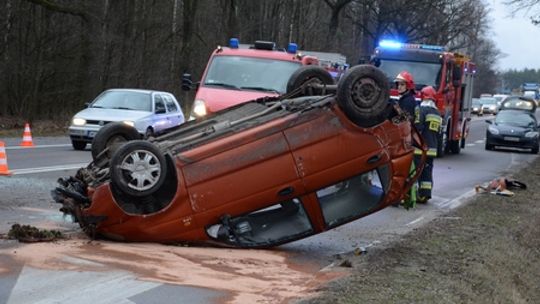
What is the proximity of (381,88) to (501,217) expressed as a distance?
4.24 meters

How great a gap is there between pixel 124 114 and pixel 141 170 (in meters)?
11.1

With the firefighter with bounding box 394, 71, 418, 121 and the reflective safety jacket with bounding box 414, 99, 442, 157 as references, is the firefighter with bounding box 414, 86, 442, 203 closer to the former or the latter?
the reflective safety jacket with bounding box 414, 99, 442, 157

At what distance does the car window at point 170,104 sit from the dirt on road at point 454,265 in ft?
32.7

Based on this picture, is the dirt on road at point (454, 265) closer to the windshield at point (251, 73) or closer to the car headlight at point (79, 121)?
the windshield at point (251, 73)

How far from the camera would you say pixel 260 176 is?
7.19 m

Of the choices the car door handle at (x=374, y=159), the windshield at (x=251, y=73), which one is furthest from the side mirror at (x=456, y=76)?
the car door handle at (x=374, y=159)

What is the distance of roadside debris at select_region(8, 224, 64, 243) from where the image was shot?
6.91 metres

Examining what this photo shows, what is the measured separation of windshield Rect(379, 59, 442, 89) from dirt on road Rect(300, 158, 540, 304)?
8934mm

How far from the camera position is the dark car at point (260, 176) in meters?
7.04

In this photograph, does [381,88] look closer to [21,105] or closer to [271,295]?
[271,295]

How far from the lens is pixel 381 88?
7.54 m

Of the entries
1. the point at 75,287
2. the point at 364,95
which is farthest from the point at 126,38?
the point at 75,287

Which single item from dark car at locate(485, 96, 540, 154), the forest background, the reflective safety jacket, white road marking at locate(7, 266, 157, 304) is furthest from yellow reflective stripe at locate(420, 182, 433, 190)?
the forest background

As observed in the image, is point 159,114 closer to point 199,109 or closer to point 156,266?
point 199,109
